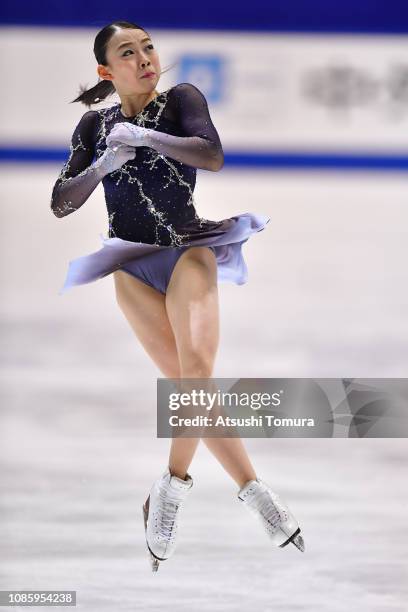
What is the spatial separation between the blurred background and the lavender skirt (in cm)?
3

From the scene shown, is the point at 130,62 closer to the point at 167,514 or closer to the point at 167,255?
the point at 167,255

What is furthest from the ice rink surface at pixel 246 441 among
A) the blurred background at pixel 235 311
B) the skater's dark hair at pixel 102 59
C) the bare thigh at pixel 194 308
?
the skater's dark hair at pixel 102 59

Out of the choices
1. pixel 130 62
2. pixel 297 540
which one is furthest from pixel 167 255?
pixel 297 540

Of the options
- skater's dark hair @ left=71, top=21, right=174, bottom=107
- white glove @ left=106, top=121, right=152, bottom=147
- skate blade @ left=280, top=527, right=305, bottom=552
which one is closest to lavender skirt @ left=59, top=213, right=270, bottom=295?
white glove @ left=106, top=121, right=152, bottom=147

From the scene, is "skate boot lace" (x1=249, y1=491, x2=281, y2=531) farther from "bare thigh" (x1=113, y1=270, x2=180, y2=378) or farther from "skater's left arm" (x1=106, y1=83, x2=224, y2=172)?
"skater's left arm" (x1=106, y1=83, x2=224, y2=172)

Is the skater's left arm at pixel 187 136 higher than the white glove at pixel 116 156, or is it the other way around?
the skater's left arm at pixel 187 136

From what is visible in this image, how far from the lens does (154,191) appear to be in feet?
10.1

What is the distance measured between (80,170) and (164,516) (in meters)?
0.97

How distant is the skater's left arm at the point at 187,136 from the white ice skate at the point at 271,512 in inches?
35.1

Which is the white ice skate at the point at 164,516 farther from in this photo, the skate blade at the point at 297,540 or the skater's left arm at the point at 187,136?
the skater's left arm at the point at 187,136

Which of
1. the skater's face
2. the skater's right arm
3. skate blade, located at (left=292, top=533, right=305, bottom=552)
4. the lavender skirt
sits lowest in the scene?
skate blade, located at (left=292, top=533, right=305, bottom=552)

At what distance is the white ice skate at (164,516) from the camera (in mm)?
3164

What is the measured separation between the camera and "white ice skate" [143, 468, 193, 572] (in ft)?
10.4

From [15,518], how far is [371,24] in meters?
1.75
